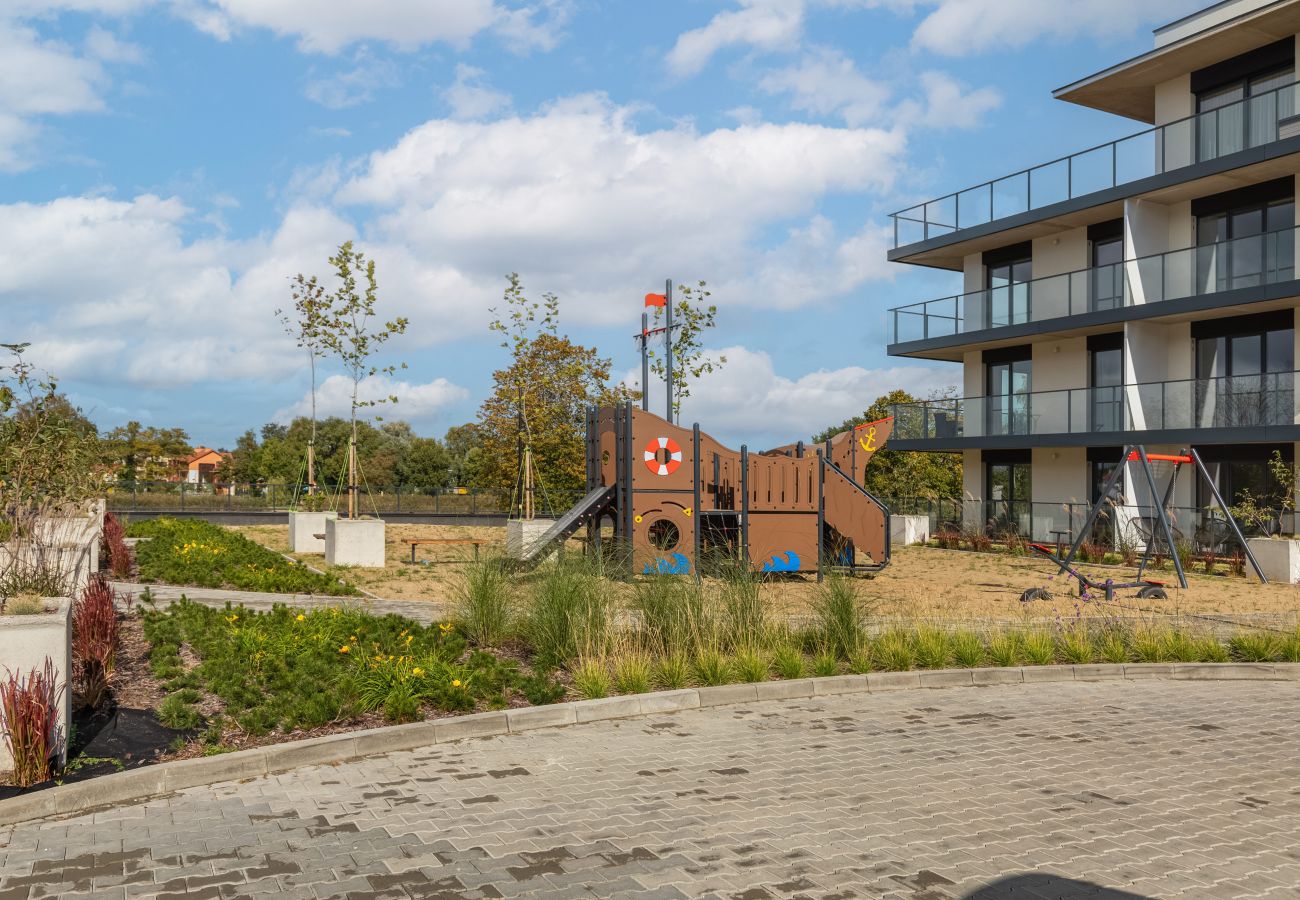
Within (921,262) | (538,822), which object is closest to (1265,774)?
(538,822)

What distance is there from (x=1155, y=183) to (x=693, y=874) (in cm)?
2685

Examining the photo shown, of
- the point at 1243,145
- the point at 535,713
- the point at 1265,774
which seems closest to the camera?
the point at 1265,774

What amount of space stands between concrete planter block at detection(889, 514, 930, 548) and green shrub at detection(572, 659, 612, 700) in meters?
24.8

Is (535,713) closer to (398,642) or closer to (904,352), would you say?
(398,642)

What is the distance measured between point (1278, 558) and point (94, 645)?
2119 cm

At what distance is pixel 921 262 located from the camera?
36.2 m

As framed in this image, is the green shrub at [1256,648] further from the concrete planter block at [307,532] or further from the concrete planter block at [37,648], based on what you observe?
the concrete planter block at [307,532]

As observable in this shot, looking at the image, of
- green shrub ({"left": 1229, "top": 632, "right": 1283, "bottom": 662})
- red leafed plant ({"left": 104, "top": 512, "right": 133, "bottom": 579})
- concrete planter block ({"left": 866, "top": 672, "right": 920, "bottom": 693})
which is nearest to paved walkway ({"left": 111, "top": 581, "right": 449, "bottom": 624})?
red leafed plant ({"left": 104, "top": 512, "right": 133, "bottom": 579})

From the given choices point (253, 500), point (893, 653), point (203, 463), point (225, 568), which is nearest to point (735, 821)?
point (893, 653)

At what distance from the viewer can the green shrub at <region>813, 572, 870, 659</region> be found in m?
10.8

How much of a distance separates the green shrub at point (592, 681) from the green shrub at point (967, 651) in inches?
151

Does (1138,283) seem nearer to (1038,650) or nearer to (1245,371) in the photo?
(1245,371)

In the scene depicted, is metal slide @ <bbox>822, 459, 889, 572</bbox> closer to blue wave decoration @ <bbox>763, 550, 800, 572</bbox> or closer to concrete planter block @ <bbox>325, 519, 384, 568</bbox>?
blue wave decoration @ <bbox>763, 550, 800, 572</bbox>

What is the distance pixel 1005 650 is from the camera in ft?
35.9
